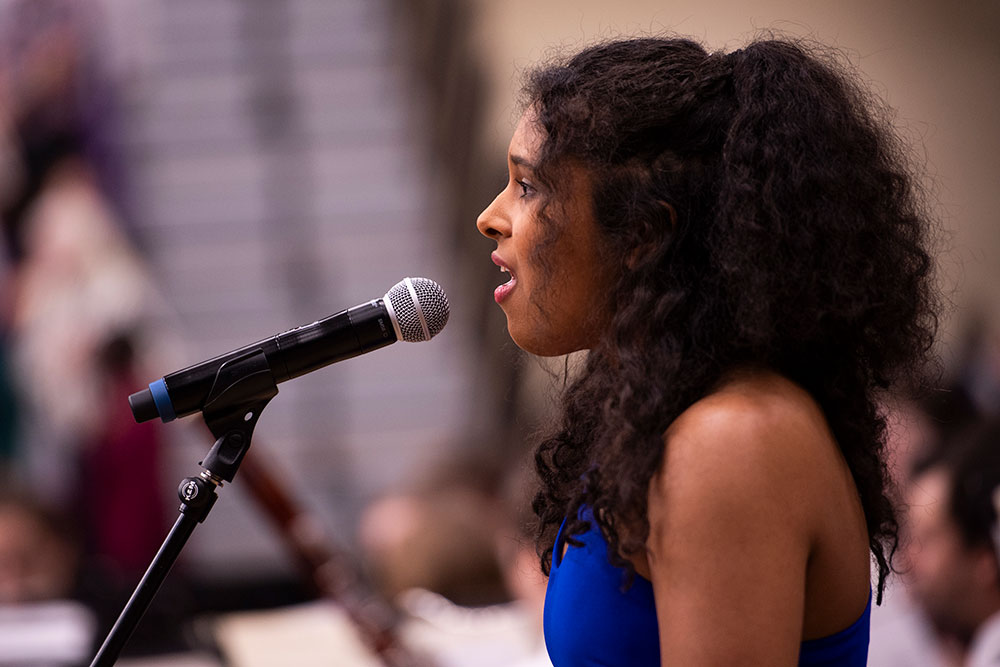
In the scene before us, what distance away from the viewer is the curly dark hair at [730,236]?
0.98 metres

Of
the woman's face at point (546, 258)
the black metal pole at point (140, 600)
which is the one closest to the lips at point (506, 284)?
the woman's face at point (546, 258)

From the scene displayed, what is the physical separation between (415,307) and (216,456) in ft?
0.85

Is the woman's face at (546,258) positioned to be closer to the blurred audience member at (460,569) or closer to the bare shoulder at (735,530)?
the bare shoulder at (735,530)

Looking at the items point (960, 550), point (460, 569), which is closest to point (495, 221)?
point (960, 550)

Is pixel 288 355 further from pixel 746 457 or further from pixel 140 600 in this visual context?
pixel 746 457

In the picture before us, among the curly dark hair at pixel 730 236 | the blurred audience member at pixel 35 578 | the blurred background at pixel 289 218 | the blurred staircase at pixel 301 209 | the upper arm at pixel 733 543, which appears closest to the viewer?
the upper arm at pixel 733 543

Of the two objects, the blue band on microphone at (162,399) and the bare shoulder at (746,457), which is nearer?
the bare shoulder at (746,457)

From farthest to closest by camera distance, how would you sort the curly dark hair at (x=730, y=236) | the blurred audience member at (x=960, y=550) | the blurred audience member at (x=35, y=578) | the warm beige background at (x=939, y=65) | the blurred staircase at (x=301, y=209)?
the blurred staircase at (x=301, y=209), the warm beige background at (x=939, y=65), the blurred audience member at (x=35, y=578), the blurred audience member at (x=960, y=550), the curly dark hair at (x=730, y=236)

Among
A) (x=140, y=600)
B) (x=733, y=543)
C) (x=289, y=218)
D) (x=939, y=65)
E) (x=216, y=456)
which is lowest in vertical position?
(x=733, y=543)

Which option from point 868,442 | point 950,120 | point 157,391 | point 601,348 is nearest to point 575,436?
point 601,348

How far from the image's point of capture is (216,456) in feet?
3.66

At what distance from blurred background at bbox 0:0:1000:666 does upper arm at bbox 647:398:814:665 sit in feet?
7.87

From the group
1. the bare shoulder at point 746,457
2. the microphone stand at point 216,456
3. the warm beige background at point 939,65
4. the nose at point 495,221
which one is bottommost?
the bare shoulder at point 746,457

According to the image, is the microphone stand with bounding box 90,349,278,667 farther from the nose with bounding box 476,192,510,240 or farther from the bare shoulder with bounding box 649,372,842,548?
the bare shoulder with bounding box 649,372,842,548
